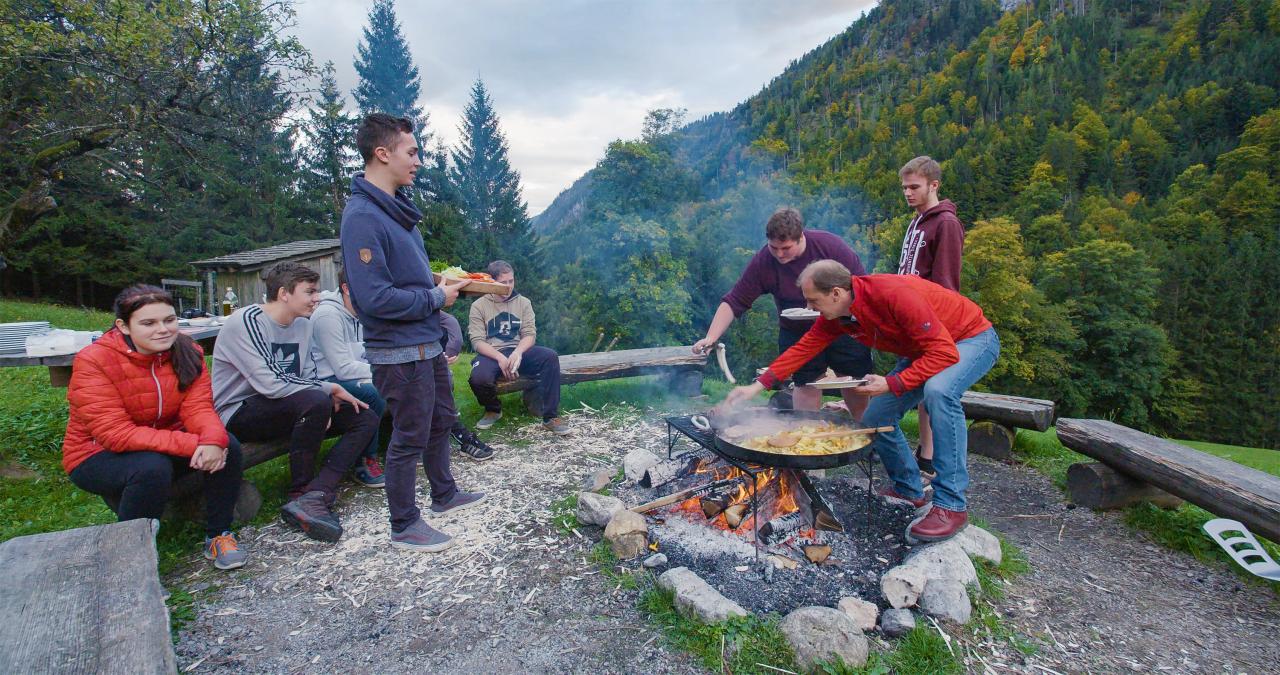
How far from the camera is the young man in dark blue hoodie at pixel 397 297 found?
8.71ft

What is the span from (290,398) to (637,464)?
2182 mm

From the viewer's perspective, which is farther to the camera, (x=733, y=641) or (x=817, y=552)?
(x=817, y=552)

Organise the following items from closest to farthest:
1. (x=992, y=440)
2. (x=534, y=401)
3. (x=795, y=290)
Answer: (x=795, y=290) < (x=992, y=440) < (x=534, y=401)

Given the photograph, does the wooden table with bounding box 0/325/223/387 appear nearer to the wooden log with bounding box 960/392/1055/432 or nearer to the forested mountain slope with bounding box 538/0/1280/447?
the wooden log with bounding box 960/392/1055/432

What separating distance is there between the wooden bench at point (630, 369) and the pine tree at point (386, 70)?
31688 mm

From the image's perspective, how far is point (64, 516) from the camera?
3252 mm

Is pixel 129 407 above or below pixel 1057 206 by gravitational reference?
below

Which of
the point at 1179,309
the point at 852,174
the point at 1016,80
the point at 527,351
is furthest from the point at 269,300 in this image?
the point at 1016,80

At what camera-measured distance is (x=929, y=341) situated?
282 cm

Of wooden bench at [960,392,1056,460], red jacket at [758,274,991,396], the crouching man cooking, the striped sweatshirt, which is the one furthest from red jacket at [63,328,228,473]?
wooden bench at [960,392,1056,460]

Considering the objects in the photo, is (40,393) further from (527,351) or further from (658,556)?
(658,556)

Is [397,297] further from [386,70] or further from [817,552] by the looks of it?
[386,70]

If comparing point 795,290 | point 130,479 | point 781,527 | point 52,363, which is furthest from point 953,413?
point 52,363

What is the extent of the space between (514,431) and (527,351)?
73 cm
